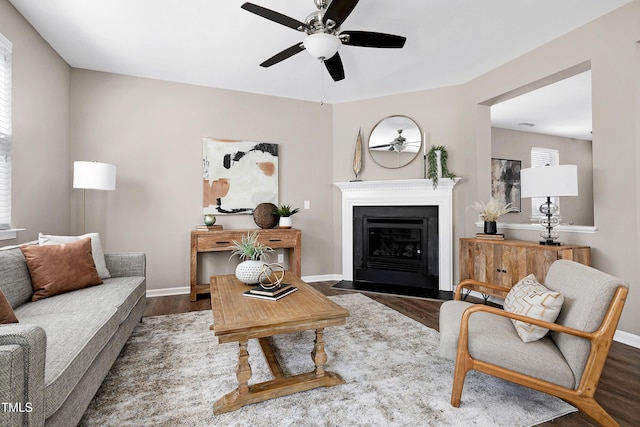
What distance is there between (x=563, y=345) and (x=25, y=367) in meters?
2.28

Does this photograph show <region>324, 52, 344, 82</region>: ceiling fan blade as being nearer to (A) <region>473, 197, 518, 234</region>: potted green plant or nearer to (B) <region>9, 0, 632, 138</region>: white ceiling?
(B) <region>9, 0, 632, 138</region>: white ceiling

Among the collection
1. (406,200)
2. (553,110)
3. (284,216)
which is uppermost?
(553,110)

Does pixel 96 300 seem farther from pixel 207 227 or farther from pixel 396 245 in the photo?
pixel 396 245

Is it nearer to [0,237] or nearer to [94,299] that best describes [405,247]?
[94,299]

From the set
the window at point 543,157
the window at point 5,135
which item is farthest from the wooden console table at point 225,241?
the window at point 543,157

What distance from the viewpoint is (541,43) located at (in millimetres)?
3035

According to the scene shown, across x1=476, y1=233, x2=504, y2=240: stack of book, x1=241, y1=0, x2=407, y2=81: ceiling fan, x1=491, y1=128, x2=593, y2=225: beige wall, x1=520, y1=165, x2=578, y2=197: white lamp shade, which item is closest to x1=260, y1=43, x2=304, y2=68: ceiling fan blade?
x1=241, y1=0, x2=407, y2=81: ceiling fan

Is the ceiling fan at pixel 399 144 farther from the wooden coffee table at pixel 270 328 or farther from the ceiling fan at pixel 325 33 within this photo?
the wooden coffee table at pixel 270 328

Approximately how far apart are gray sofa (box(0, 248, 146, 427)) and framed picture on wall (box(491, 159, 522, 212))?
580 cm

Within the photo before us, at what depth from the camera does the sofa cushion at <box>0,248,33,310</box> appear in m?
1.84

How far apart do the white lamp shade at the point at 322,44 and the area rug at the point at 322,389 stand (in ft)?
7.21

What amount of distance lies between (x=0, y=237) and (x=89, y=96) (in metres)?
2.00

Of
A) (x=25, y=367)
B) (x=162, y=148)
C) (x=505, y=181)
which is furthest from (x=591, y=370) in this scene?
(x=505, y=181)

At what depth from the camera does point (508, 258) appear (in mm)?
3033
